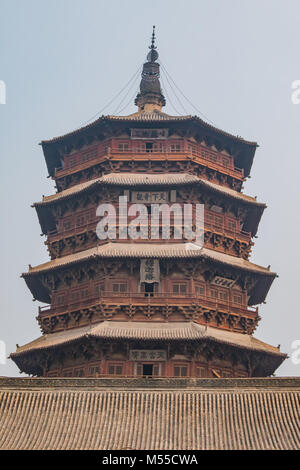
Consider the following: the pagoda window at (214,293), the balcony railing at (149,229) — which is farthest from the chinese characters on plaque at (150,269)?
the pagoda window at (214,293)

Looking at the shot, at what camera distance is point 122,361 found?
3381 centimetres

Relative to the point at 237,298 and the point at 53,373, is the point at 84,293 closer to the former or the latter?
the point at 53,373

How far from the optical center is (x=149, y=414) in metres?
26.9

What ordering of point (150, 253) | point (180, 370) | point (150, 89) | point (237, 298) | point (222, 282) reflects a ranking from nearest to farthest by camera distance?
point (180, 370) < point (150, 253) < point (222, 282) < point (237, 298) < point (150, 89)

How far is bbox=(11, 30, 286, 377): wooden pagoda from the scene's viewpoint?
33.8m

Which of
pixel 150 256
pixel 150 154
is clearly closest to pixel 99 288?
pixel 150 256

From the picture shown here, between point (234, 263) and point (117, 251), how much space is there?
577 centimetres

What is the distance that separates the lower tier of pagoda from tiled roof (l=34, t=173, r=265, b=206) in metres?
7.17

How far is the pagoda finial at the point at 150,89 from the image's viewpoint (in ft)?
146

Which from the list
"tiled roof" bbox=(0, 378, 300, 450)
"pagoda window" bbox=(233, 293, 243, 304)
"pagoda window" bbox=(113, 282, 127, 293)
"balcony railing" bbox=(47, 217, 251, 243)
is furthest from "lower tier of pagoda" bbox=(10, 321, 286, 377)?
"balcony railing" bbox=(47, 217, 251, 243)

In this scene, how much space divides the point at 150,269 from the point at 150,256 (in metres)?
0.84

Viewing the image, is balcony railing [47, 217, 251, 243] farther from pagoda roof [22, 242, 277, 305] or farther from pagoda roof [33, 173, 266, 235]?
pagoda roof [33, 173, 266, 235]
